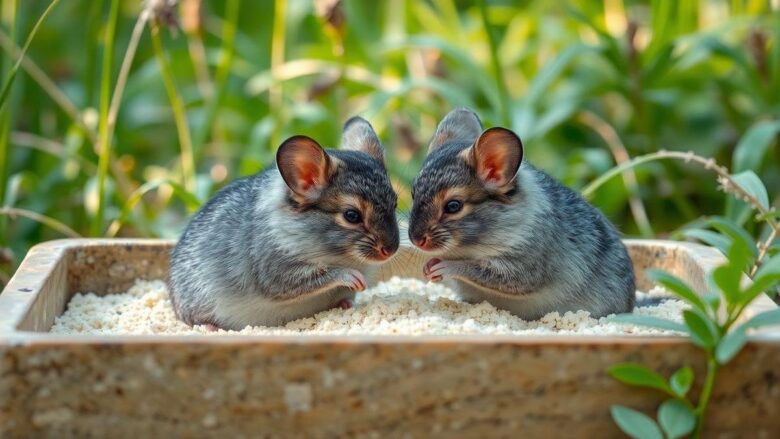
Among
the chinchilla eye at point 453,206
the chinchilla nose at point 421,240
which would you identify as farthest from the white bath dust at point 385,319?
the chinchilla eye at point 453,206

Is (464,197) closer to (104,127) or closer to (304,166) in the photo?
(304,166)

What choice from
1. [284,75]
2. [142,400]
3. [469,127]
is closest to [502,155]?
[469,127]

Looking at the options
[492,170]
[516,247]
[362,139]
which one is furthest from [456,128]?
[516,247]

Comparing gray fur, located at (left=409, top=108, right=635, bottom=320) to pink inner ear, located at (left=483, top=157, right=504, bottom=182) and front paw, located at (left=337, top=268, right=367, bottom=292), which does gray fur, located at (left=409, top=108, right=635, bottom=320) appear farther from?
front paw, located at (left=337, top=268, right=367, bottom=292)

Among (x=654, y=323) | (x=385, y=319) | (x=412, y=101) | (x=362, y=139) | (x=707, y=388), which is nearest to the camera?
(x=707, y=388)

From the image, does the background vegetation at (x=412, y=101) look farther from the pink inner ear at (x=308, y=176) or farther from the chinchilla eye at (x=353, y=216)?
the chinchilla eye at (x=353, y=216)

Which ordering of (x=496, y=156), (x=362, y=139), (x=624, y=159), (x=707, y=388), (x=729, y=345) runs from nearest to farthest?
(x=729, y=345), (x=707, y=388), (x=496, y=156), (x=362, y=139), (x=624, y=159)

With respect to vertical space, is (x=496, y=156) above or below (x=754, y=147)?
above

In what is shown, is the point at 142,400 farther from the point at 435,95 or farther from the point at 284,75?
the point at 435,95
